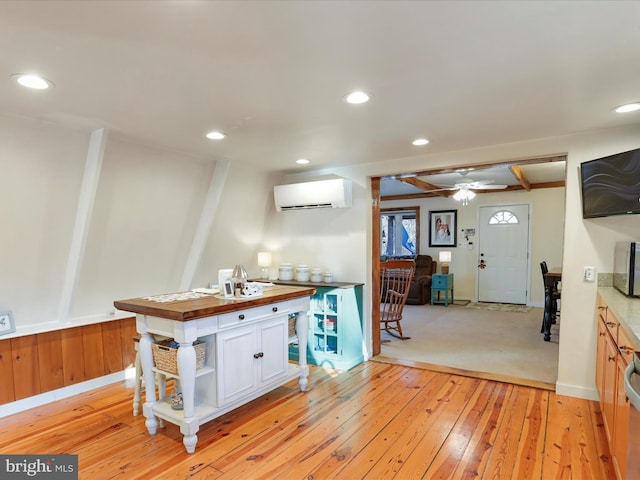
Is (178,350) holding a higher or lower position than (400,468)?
higher

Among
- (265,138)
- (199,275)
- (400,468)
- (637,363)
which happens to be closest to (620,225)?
(637,363)

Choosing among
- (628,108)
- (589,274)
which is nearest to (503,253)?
(589,274)

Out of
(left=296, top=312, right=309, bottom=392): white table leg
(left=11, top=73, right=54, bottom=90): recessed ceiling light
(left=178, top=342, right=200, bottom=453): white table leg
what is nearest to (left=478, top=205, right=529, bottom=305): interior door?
(left=296, top=312, right=309, bottom=392): white table leg

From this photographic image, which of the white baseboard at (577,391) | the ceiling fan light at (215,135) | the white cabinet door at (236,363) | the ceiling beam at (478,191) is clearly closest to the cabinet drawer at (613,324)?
the white baseboard at (577,391)

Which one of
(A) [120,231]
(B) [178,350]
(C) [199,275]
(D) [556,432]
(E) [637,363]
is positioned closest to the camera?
(E) [637,363]

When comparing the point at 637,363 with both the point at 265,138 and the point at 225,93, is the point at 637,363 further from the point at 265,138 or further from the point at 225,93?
the point at 265,138

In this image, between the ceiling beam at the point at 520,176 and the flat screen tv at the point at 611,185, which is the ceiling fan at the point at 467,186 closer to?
the ceiling beam at the point at 520,176

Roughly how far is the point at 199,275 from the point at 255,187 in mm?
1213

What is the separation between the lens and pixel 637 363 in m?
1.38

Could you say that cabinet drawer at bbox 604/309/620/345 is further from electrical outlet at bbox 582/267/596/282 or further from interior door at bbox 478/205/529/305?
interior door at bbox 478/205/529/305

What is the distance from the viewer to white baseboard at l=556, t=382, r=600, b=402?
3.01m

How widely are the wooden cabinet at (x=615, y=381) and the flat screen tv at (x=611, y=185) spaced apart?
2.38ft

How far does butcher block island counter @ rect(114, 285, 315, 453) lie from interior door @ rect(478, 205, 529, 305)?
5.76 metres

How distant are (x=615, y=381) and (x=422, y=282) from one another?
Result: 5.35 metres
